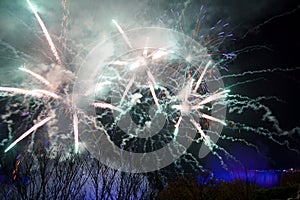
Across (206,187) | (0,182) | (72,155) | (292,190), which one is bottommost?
(292,190)

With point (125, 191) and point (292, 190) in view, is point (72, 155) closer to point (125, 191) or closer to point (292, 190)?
point (125, 191)

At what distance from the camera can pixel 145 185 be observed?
27250 millimetres

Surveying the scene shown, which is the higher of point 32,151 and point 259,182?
point 32,151

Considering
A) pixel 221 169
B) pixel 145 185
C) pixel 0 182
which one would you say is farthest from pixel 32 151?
pixel 221 169

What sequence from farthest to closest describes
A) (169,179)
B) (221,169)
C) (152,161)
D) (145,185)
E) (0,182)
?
1. (221,169)
2. (152,161)
3. (169,179)
4. (145,185)
5. (0,182)

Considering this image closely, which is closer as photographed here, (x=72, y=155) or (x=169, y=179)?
(x=72, y=155)

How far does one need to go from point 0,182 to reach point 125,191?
11039 mm

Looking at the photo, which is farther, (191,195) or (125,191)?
(125,191)

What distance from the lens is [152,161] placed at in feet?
118

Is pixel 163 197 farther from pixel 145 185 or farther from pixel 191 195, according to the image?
pixel 191 195

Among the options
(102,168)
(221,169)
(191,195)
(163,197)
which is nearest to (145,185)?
(163,197)

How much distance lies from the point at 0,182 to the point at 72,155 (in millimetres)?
6683

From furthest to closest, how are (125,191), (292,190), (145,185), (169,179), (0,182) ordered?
(169,179) < (145,185) < (125,191) < (0,182) < (292,190)

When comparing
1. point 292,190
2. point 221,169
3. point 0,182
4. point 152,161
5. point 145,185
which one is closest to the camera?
point 292,190
